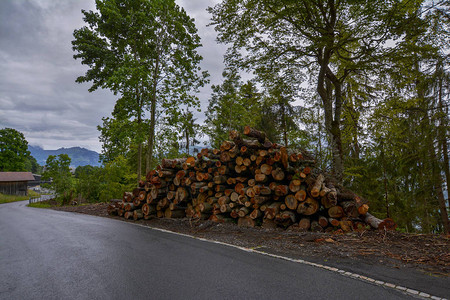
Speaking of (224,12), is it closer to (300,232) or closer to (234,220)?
(234,220)

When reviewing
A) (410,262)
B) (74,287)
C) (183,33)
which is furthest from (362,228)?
(183,33)

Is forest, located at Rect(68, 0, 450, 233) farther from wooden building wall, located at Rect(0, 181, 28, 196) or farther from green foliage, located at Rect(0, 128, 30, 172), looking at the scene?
green foliage, located at Rect(0, 128, 30, 172)

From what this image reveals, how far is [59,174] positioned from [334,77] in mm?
18920

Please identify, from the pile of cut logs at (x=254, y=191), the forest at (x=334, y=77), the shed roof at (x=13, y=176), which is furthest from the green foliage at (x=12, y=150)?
the pile of cut logs at (x=254, y=191)

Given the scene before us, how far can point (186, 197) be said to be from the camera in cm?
726

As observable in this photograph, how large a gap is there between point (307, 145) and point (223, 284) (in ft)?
39.7

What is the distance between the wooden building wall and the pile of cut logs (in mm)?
41885

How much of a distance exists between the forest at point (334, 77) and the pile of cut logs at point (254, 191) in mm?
2606

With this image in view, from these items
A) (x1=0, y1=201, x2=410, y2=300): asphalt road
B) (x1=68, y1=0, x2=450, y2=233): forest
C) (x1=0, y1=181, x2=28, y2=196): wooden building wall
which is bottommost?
(x1=0, y1=181, x2=28, y2=196): wooden building wall

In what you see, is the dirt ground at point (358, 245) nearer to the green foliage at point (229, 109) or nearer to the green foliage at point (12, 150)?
the green foliage at point (229, 109)

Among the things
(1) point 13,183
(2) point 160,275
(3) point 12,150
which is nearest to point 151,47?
(2) point 160,275

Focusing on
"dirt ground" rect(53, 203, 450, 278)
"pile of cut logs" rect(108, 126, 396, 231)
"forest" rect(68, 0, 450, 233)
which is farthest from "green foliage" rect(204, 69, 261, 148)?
"dirt ground" rect(53, 203, 450, 278)

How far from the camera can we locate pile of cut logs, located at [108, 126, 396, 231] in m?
5.31

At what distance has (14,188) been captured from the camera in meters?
38.1
